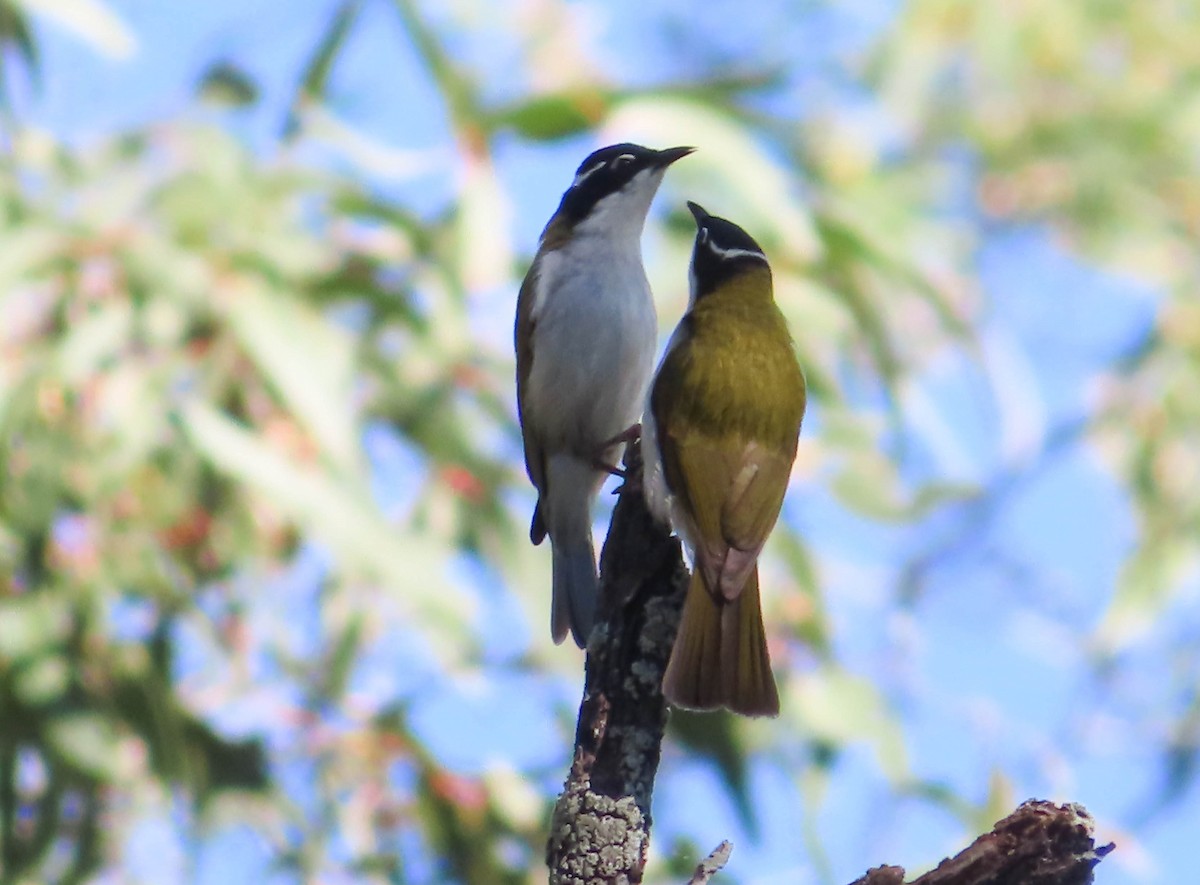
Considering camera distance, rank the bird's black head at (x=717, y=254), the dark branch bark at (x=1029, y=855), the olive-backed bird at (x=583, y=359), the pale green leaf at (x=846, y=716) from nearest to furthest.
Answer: the dark branch bark at (x=1029, y=855) → the bird's black head at (x=717, y=254) → the olive-backed bird at (x=583, y=359) → the pale green leaf at (x=846, y=716)

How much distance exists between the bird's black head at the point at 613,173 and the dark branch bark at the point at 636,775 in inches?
63.0

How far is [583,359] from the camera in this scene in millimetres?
3666

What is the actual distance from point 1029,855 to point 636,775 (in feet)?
1.56

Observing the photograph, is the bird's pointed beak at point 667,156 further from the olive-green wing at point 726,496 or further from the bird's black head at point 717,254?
the olive-green wing at point 726,496

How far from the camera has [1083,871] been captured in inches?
67.2

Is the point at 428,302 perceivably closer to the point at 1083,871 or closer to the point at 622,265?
the point at 622,265

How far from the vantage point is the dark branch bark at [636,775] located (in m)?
1.71

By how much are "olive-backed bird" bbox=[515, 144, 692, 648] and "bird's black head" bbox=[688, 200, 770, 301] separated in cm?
45

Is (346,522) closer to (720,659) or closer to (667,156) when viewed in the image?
(667,156)

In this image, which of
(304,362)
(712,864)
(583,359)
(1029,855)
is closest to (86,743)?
(304,362)

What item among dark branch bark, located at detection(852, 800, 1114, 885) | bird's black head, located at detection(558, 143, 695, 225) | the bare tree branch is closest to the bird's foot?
bird's black head, located at detection(558, 143, 695, 225)

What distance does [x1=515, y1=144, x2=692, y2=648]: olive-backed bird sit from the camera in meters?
3.64

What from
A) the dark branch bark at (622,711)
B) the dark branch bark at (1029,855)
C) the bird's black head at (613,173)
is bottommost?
the dark branch bark at (1029,855)

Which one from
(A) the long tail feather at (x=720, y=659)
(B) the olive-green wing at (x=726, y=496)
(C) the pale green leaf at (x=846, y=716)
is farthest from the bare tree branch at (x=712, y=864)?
(C) the pale green leaf at (x=846, y=716)
